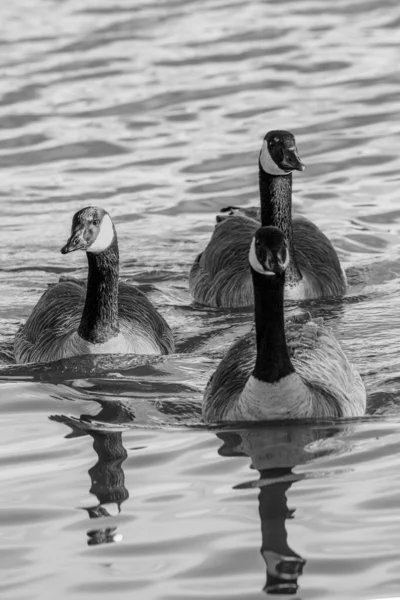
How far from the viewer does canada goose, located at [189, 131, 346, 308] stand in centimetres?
1357

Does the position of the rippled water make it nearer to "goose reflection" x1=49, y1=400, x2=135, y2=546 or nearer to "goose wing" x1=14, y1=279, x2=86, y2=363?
"goose reflection" x1=49, y1=400, x2=135, y2=546

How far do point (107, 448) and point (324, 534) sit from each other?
2162 millimetres

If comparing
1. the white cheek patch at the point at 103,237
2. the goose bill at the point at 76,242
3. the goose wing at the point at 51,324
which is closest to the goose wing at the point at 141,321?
the goose wing at the point at 51,324

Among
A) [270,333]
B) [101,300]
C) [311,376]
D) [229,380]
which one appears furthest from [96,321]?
[270,333]

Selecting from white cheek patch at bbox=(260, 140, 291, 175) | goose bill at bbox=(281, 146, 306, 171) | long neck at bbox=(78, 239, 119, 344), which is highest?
white cheek patch at bbox=(260, 140, 291, 175)

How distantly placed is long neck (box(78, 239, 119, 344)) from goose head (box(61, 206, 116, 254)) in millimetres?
145

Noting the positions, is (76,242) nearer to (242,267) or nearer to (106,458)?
(106,458)

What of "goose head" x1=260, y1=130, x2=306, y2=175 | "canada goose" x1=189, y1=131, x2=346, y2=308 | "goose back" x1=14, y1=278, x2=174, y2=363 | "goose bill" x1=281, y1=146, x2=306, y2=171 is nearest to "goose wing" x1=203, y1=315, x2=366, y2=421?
"goose back" x1=14, y1=278, x2=174, y2=363

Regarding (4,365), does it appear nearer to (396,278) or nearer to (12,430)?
(12,430)

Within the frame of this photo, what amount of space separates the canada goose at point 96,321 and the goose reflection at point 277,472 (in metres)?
2.55

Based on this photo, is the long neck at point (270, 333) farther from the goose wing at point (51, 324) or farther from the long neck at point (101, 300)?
the goose wing at point (51, 324)

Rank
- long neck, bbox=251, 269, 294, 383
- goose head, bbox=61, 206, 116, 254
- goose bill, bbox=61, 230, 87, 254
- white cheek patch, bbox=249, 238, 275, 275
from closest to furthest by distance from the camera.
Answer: white cheek patch, bbox=249, 238, 275, 275 → long neck, bbox=251, 269, 294, 383 → goose bill, bbox=61, 230, 87, 254 → goose head, bbox=61, 206, 116, 254

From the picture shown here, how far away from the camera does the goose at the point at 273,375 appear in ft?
29.3

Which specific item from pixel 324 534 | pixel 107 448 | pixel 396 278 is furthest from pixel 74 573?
pixel 396 278
